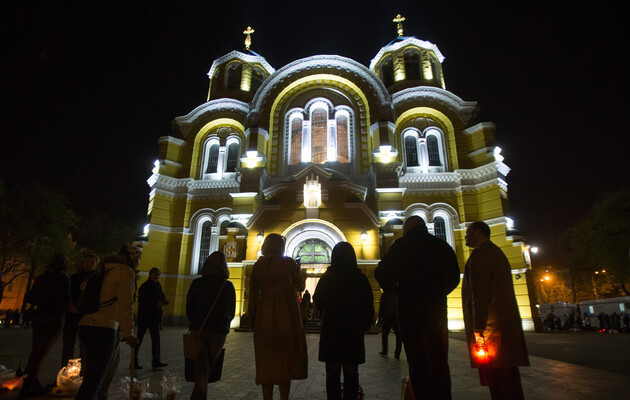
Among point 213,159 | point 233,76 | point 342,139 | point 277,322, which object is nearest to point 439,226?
point 342,139

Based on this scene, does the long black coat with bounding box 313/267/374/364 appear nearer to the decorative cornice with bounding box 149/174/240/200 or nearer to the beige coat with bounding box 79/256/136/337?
the beige coat with bounding box 79/256/136/337

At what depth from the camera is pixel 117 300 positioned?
3.71m

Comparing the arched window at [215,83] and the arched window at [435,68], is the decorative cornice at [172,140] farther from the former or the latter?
the arched window at [435,68]

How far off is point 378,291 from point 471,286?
1281cm

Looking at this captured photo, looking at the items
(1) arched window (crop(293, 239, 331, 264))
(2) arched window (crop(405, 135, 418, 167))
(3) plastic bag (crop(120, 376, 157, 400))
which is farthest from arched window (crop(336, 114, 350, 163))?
(3) plastic bag (crop(120, 376, 157, 400))

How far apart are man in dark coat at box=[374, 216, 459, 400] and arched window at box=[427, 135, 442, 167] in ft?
60.9

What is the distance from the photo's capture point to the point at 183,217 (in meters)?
21.0

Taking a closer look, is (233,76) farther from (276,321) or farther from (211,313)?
(276,321)

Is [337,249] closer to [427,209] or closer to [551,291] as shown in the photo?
[427,209]

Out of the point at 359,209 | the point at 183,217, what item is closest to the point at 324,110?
the point at 359,209

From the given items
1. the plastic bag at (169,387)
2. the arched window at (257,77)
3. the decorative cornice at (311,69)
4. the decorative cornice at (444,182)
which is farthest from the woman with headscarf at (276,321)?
the arched window at (257,77)

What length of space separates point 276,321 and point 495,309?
220cm

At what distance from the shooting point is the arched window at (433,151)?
21.2 meters

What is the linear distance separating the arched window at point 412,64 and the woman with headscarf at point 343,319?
75.5 feet
